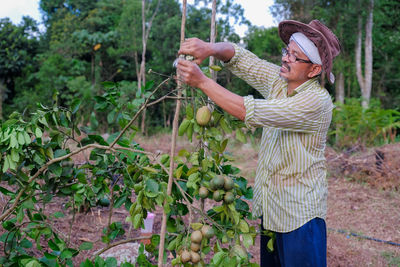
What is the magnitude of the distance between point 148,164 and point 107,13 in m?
12.2

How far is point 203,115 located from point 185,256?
49cm

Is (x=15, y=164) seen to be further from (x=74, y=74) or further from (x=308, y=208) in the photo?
(x=74, y=74)

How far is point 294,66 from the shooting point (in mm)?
1649

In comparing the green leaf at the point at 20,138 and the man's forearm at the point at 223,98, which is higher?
the man's forearm at the point at 223,98

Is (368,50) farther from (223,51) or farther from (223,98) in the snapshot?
(223,98)

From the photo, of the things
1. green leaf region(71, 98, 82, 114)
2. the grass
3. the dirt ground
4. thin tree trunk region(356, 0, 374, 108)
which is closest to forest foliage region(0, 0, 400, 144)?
thin tree trunk region(356, 0, 374, 108)

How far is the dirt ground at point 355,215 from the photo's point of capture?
3.21 m

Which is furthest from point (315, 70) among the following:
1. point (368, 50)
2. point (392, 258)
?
point (368, 50)

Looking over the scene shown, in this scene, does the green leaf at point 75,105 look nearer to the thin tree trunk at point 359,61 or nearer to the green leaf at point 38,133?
the green leaf at point 38,133

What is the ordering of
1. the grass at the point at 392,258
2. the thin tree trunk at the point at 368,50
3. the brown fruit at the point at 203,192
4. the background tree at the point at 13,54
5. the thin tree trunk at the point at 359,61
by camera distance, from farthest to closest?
1. the background tree at the point at 13,54
2. the thin tree trunk at the point at 359,61
3. the thin tree trunk at the point at 368,50
4. the grass at the point at 392,258
5. the brown fruit at the point at 203,192

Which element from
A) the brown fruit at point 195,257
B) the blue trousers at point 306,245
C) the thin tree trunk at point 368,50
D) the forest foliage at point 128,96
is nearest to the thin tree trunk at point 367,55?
the thin tree trunk at point 368,50

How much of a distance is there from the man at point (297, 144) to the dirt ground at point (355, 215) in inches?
33.4

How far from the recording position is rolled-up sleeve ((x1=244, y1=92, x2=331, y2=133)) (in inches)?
56.4

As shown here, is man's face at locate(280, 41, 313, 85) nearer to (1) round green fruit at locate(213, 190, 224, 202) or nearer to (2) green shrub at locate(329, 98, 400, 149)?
(1) round green fruit at locate(213, 190, 224, 202)
